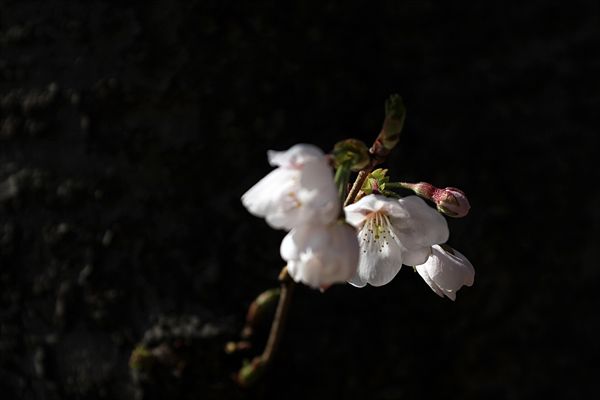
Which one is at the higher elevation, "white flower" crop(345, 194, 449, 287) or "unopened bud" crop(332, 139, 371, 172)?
"unopened bud" crop(332, 139, 371, 172)

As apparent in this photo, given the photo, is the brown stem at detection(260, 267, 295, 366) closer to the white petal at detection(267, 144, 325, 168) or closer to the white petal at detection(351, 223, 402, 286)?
the white petal at detection(351, 223, 402, 286)

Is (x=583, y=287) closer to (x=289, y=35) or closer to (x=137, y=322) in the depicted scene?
(x=289, y=35)

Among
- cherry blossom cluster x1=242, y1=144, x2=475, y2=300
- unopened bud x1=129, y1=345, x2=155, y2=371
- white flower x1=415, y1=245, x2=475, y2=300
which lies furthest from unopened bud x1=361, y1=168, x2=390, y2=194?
unopened bud x1=129, y1=345, x2=155, y2=371

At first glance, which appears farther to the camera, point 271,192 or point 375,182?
point 375,182

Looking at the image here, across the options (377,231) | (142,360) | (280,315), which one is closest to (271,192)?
(377,231)

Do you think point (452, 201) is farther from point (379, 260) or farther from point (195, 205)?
point (195, 205)

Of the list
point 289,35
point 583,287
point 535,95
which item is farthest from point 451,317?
point 289,35
